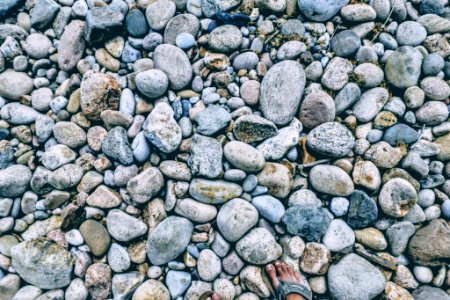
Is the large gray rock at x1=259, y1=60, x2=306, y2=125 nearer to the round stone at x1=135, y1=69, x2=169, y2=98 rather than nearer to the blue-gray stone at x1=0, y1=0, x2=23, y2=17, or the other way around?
the round stone at x1=135, y1=69, x2=169, y2=98

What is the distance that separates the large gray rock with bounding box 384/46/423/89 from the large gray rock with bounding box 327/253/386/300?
1.91m

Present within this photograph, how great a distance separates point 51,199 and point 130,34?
1.96m

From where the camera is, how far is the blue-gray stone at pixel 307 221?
3109 millimetres

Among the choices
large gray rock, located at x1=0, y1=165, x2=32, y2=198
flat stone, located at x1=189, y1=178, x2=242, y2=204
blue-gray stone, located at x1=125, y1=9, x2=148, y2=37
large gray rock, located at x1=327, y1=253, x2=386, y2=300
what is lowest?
large gray rock, located at x1=327, y1=253, x2=386, y2=300

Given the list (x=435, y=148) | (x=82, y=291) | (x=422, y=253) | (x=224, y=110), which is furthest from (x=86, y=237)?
(x=435, y=148)

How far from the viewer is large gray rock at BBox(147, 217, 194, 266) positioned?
306 cm

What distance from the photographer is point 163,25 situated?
3504 mm

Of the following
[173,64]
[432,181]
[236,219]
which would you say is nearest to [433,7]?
[432,181]

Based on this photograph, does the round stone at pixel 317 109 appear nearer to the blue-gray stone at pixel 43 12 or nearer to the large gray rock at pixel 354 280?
the large gray rock at pixel 354 280

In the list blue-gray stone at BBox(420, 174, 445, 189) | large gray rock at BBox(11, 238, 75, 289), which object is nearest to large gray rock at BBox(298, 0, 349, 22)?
blue-gray stone at BBox(420, 174, 445, 189)

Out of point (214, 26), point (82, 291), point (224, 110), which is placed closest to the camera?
point (82, 291)

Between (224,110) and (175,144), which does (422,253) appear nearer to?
(224,110)

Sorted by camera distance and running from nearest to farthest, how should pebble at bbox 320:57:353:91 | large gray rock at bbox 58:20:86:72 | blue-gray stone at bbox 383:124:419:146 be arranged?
blue-gray stone at bbox 383:124:419:146, pebble at bbox 320:57:353:91, large gray rock at bbox 58:20:86:72

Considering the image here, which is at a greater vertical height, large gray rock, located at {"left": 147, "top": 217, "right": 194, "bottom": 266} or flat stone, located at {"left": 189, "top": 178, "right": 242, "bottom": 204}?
flat stone, located at {"left": 189, "top": 178, "right": 242, "bottom": 204}
